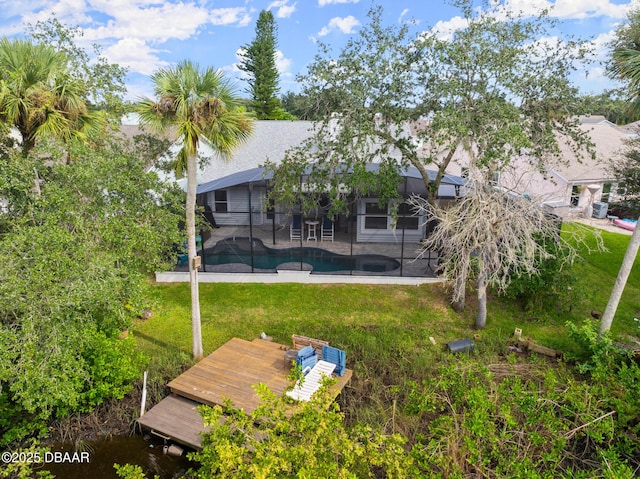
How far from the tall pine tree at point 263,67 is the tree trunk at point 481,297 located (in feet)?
94.8

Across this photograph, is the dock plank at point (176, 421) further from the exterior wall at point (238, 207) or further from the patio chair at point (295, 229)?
the exterior wall at point (238, 207)

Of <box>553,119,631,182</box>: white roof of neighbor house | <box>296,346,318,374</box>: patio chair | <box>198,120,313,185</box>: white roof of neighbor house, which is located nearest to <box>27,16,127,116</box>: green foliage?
<box>198,120,313,185</box>: white roof of neighbor house

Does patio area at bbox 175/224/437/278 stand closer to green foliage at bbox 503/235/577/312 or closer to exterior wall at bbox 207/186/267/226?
exterior wall at bbox 207/186/267/226

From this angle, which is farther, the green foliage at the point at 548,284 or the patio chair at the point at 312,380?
the green foliage at the point at 548,284

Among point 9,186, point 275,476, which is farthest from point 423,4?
point 275,476

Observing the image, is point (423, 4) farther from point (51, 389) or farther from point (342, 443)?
point (51, 389)

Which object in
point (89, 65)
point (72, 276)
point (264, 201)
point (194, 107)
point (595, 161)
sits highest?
point (89, 65)

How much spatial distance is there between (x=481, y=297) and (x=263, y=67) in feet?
103

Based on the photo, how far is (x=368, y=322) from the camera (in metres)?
12.1

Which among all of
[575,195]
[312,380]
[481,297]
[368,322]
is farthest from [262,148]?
[575,195]

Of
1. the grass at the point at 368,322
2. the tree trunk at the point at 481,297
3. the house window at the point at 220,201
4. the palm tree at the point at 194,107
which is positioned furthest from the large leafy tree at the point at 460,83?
the house window at the point at 220,201

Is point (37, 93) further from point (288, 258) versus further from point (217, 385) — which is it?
point (288, 258)

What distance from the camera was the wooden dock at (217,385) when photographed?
8231 mm

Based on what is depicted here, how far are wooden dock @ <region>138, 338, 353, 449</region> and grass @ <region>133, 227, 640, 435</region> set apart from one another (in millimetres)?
846
